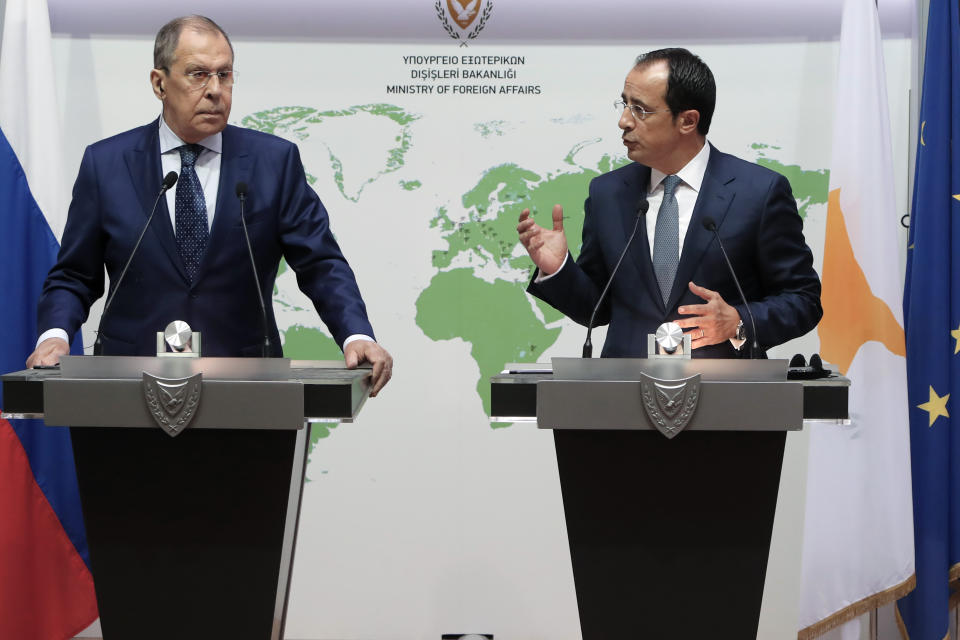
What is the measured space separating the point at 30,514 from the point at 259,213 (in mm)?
1769

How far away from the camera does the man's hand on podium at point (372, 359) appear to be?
2.39 metres

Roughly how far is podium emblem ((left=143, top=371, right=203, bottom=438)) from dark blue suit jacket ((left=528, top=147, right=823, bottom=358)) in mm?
Answer: 1071

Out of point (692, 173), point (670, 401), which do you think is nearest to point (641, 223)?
point (692, 173)

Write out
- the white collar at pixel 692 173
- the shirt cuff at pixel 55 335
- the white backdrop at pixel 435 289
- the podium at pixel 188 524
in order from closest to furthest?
the podium at pixel 188 524
the shirt cuff at pixel 55 335
the white collar at pixel 692 173
the white backdrop at pixel 435 289

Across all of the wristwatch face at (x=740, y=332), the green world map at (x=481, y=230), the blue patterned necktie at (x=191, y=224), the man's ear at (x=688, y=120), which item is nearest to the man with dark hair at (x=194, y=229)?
the blue patterned necktie at (x=191, y=224)

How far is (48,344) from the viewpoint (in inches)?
96.3

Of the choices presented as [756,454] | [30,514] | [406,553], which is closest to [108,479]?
[756,454]

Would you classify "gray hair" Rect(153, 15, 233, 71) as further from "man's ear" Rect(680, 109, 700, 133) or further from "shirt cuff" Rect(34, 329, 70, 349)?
"man's ear" Rect(680, 109, 700, 133)

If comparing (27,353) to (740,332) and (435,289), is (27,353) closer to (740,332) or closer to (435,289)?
(435,289)

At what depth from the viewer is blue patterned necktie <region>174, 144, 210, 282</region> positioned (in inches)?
106

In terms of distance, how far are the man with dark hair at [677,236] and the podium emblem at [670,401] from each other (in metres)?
0.61

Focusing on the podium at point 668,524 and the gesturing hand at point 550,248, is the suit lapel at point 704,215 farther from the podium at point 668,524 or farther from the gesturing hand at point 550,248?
the podium at point 668,524

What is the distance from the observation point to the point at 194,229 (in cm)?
270

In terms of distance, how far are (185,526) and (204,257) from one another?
30.9 inches
